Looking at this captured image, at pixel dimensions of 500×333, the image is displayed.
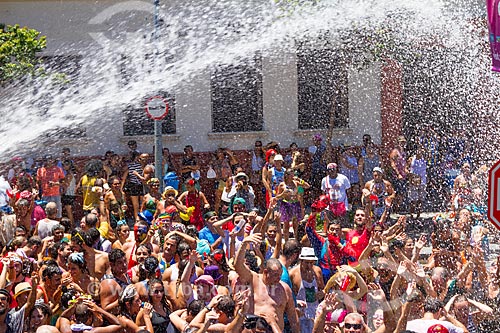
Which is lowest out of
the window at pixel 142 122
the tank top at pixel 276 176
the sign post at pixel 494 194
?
the tank top at pixel 276 176

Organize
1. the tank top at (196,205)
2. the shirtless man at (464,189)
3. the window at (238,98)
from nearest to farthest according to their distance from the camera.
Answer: the shirtless man at (464,189) → the tank top at (196,205) → the window at (238,98)

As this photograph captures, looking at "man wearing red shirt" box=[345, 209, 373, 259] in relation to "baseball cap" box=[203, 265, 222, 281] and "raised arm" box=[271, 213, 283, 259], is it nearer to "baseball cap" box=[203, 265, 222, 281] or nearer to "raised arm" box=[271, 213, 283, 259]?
"raised arm" box=[271, 213, 283, 259]

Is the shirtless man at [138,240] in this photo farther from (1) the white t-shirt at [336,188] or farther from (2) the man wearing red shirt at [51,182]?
(2) the man wearing red shirt at [51,182]

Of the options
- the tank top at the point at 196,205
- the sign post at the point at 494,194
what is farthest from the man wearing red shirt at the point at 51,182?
the sign post at the point at 494,194

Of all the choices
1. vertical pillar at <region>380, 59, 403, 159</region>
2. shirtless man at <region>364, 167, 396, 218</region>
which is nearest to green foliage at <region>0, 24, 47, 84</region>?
A: vertical pillar at <region>380, 59, 403, 159</region>

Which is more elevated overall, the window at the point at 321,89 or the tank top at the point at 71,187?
the window at the point at 321,89

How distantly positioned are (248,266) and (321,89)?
9750 millimetres

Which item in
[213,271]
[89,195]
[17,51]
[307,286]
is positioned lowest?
[307,286]

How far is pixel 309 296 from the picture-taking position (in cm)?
853

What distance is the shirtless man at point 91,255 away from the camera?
8.77m

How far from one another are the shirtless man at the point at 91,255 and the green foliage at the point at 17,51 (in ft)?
22.7

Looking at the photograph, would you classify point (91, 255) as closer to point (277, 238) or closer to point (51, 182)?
point (277, 238)

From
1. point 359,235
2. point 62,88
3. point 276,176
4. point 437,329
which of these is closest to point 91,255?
point 359,235

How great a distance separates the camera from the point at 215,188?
15.5 meters
